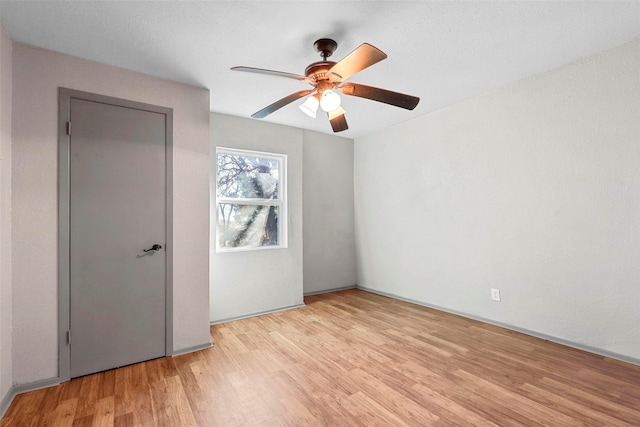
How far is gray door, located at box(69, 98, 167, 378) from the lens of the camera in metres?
2.29

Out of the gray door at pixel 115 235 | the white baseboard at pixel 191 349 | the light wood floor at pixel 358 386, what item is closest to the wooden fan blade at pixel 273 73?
the gray door at pixel 115 235

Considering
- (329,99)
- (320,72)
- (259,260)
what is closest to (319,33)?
(320,72)

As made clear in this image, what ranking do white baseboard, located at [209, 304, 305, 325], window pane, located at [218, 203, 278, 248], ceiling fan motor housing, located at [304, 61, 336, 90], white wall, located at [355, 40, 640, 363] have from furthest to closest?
window pane, located at [218, 203, 278, 248] → white baseboard, located at [209, 304, 305, 325] → white wall, located at [355, 40, 640, 363] → ceiling fan motor housing, located at [304, 61, 336, 90]

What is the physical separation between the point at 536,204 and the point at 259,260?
3.10m

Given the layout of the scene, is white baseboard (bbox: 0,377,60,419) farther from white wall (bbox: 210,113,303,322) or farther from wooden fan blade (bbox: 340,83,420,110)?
wooden fan blade (bbox: 340,83,420,110)

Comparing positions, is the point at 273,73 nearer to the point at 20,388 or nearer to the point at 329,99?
the point at 329,99

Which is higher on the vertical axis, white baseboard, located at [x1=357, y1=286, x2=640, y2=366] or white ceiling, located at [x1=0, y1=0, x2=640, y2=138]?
white ceiling, located at [x1=0, y1=0, x2=640, y2=138]

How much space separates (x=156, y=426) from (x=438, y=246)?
3292 mm

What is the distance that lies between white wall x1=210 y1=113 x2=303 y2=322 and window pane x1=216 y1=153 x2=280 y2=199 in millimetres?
154

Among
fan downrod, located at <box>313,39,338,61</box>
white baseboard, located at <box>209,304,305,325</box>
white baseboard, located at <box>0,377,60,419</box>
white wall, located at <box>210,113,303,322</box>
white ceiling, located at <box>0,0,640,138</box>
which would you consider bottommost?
white baseboard, located at <box>209,304,305,325</box>

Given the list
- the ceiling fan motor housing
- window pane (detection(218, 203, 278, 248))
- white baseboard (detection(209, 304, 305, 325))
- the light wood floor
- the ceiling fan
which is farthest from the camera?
window pane (detection(218, 203, 278, 248))

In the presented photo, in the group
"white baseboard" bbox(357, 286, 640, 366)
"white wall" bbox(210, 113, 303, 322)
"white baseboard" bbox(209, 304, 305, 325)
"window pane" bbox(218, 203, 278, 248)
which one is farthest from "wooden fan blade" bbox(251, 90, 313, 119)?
"white baseboard" bbox(357, 286, 640, 366)

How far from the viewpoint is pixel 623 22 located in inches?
80.6

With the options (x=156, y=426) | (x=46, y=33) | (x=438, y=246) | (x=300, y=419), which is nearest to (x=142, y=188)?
(x=46, y=33)
